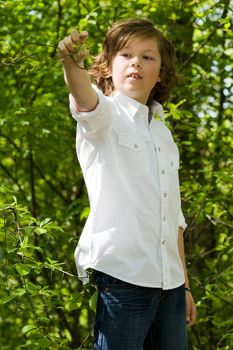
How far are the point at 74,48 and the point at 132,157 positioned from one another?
0.45m

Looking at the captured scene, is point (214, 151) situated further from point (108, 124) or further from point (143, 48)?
point (108, 124)

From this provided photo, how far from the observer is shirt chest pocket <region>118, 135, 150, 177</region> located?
221 cm

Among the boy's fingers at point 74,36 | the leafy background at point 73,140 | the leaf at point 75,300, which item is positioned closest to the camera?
the boy's fingers at point 74,36

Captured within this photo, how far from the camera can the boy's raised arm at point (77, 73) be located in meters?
1.93

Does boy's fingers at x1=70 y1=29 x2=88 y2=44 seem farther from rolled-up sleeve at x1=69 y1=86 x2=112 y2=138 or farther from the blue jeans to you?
the blue jeans

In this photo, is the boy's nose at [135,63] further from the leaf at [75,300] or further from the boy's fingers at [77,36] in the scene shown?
the leaf at [75,300]

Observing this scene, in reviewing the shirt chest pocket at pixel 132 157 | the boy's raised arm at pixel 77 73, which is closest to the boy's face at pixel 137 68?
the shirt chest pocket at pixel 132 157

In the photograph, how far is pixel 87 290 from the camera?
2.30 meters

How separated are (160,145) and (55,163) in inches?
88.4

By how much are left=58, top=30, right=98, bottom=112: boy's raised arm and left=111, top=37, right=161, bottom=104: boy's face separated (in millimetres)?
322

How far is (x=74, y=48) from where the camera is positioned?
194cm

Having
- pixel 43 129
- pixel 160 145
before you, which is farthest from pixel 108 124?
pixel 43 129

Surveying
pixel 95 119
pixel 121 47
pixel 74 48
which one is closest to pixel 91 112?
pixel 95 119

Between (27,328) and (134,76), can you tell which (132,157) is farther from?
(27,328)
